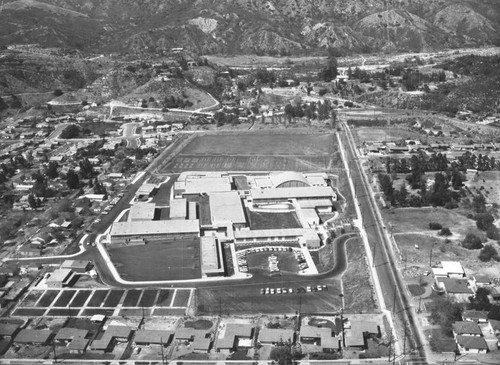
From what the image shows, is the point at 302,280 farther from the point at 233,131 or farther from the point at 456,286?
the point at 233,131

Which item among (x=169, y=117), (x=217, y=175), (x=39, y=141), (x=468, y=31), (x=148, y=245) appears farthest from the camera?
(x=468, y=31)

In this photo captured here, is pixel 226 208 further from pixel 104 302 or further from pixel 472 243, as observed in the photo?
pixel 472 243

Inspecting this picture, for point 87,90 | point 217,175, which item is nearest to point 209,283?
point 217,175

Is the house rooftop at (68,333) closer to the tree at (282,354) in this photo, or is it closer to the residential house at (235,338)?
the residential house at (235,338)

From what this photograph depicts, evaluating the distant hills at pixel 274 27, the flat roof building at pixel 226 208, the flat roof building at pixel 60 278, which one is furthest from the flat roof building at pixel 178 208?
the distant hills at pixel 274 27

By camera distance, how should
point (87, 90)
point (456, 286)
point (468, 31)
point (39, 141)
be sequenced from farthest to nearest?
point (468, 31), point (87, 90), point (39, 141), point (456, 286)

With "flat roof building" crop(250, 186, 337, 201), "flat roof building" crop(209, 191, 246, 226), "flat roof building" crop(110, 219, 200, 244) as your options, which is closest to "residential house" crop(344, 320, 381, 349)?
A: "flat roof building" crop(209, 191, 246, 226)

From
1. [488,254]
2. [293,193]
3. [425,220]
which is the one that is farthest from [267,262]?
[488,254]
